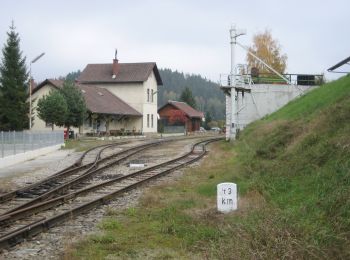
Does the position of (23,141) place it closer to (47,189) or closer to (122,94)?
(47,189)

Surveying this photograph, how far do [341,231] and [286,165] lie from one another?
19.1ft

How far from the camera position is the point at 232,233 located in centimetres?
740

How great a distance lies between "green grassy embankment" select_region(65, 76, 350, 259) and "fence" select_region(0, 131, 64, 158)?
10484mm

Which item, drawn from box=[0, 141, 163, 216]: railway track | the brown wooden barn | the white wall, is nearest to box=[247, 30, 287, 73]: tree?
the brown wooden barn

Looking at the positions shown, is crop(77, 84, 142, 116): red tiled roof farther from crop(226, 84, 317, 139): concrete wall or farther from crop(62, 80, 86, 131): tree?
crop(226, 84, 317, 139): concrete wall

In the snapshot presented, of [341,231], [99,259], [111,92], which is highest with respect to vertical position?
[111,92]

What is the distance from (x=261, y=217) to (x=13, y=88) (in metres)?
37.6

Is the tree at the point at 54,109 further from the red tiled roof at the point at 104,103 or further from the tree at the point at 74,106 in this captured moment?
the red tiled roof at the point at 104,103

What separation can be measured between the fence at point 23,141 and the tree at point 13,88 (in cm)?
1031

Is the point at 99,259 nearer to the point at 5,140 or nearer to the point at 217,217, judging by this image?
the point at 217,217

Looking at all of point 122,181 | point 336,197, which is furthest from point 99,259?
point 122,181

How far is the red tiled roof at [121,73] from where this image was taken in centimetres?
6328

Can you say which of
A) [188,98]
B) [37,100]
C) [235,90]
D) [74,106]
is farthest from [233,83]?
[188,98]

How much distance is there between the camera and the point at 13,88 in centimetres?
4206
